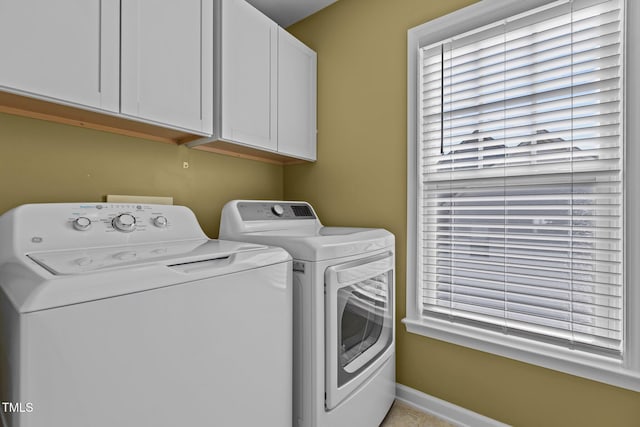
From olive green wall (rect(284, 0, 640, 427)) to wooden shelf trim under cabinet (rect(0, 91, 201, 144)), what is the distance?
97 centimetres

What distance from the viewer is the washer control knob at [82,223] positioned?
1.11 m

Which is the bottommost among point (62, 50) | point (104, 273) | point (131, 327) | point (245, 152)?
point (131, 327)

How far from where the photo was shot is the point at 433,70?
171 centimetres

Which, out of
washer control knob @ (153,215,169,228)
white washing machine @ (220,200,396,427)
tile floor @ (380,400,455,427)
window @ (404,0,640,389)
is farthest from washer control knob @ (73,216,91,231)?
tile floor @ (380,400,455,427)

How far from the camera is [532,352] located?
1.37 meters

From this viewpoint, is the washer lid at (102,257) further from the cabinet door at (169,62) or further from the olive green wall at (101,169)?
the cabinet door at (169,62)

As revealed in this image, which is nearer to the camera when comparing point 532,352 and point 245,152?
point 532,352

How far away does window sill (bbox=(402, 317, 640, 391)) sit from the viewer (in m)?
1.21

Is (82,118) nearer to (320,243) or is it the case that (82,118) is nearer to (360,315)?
(320,243)

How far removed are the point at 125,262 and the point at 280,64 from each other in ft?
5.06

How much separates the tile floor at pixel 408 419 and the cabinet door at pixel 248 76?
168 centimetres

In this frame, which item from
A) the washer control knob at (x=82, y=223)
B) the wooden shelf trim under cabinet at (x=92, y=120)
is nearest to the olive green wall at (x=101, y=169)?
the wooden shelf trim under cabinet at (x=92, y=120)

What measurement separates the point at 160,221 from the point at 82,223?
10.9 inches

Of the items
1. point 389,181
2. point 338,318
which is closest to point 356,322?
point 338,318
